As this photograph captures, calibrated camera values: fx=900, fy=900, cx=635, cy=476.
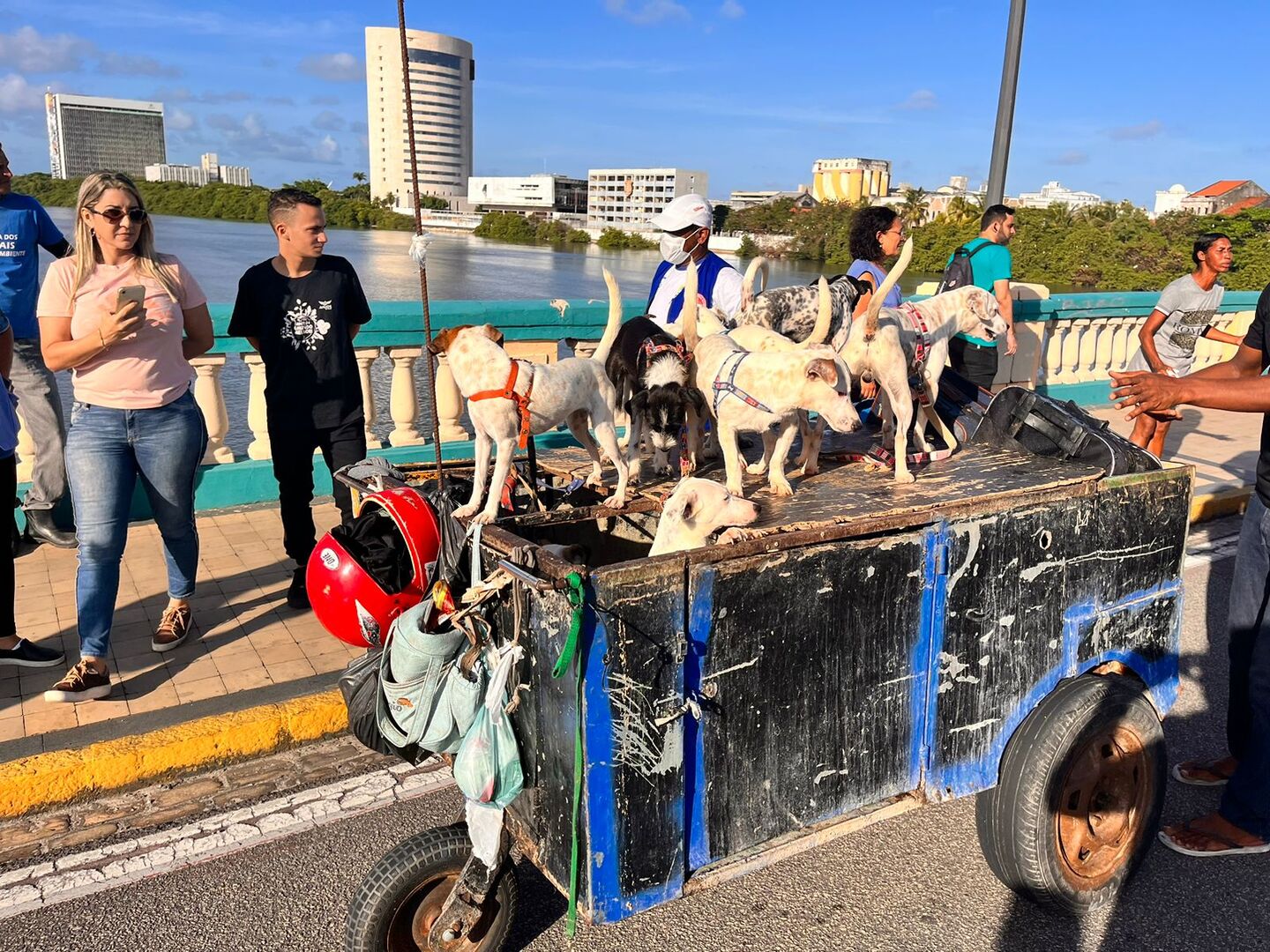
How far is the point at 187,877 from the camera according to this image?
272 centimetres

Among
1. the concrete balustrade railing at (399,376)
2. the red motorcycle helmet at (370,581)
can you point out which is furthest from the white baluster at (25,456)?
the red motorcycle helmet at (370,581)

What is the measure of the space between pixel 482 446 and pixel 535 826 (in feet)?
3.54

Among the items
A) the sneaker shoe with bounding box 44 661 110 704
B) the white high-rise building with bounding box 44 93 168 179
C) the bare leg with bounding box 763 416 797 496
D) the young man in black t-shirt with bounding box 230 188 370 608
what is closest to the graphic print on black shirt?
the young man in black t-shirt with bounding box 230 188 370 608

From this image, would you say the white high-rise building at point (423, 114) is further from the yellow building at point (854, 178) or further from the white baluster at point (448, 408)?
the yellow building at point (854, 178)

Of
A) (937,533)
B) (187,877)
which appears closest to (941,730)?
(937,533)

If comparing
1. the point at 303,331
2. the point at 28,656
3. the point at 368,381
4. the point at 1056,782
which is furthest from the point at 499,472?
the point at 368,381

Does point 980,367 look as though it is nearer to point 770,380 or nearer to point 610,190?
point 770,380

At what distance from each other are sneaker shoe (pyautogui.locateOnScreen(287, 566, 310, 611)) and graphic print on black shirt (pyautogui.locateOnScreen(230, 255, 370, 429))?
777mm

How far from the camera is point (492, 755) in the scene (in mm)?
2008

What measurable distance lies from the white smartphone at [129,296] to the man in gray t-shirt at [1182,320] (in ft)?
22.0

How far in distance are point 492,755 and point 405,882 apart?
1.36ft

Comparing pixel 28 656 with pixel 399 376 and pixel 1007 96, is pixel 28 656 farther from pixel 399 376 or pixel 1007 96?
pixel 1007 96

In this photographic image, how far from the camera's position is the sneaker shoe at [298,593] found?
441 centimetres

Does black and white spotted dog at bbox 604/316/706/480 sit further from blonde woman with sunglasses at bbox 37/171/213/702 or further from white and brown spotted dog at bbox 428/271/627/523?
blonde woman with sunglasses at bbox 37/171/213/702
